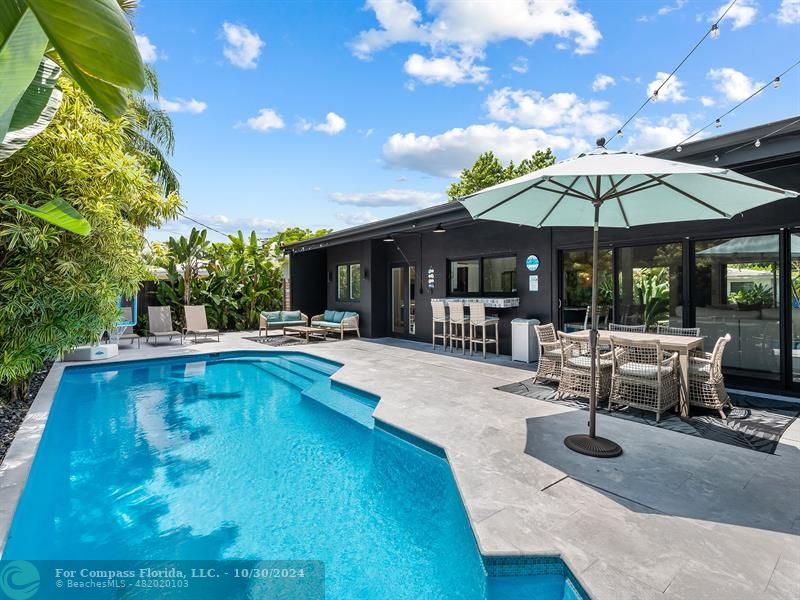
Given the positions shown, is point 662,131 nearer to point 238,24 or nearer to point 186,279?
point 238,24

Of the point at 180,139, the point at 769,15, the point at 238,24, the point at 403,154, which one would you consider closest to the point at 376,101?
the point at 238,24

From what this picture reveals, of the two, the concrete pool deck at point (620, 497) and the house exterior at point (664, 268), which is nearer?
the concrete pool deck at point (620, 497)

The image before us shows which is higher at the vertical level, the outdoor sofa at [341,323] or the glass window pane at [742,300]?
the glass window pane at [742,300]

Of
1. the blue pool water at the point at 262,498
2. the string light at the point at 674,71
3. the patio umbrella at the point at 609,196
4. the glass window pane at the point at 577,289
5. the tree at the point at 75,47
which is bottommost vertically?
the blue pool water at the point at 262,498

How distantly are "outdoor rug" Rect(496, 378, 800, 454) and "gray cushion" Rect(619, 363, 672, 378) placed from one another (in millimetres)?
516

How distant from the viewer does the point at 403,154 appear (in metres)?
26.5

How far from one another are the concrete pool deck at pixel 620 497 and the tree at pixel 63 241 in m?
1.24

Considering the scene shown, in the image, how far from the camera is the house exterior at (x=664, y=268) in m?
5.58

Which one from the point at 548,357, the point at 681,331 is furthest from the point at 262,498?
the point at 681,331

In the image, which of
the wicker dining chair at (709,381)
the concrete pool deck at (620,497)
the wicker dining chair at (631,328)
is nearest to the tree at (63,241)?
the concrete pool deck at (620,497)

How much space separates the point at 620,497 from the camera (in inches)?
119

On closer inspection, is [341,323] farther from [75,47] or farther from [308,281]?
[75,47]

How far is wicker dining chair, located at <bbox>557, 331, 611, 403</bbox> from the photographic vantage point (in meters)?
5.45

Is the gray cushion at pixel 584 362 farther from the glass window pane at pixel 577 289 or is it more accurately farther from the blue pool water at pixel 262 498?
the blue pool water at pixel 262 498
